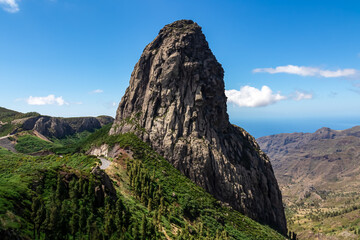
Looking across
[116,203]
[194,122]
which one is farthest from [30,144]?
[116,203]

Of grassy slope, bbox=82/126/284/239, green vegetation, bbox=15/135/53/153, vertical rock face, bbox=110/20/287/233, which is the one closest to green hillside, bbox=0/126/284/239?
grassy slope, bbox=82/126/284/239

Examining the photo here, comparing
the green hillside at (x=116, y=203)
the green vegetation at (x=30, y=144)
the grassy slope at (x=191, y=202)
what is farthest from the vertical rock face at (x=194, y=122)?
Answer: the green vegetation at (x=30, y=144)

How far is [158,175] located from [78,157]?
98.4ft

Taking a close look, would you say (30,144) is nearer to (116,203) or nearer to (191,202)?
(191,202)

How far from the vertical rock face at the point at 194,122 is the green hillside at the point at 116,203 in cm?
761

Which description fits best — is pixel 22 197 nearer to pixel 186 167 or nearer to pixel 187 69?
pixel 186 167

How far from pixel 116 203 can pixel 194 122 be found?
58.5 m

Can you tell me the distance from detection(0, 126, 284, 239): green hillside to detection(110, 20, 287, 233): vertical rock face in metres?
7.61

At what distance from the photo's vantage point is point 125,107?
381 ft

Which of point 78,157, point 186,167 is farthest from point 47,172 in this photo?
point 186,167

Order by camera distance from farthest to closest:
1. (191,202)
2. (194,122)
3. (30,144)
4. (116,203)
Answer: (30,144)
(194,122)
(191,202)
(116,203)

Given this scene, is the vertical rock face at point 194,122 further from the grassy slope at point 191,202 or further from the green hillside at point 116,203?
the green hillside at point 116,203

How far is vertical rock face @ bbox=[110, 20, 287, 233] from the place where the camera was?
94062 mm

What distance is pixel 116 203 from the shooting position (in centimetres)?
4703
